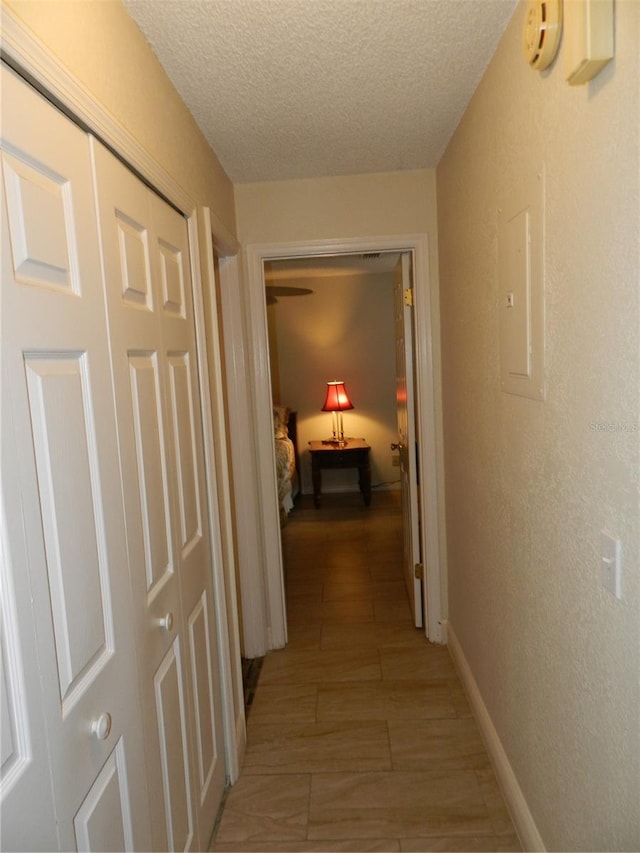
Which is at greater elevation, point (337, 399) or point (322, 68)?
point (322, 68)

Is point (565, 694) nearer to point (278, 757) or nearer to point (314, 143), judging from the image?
point (278, 757)

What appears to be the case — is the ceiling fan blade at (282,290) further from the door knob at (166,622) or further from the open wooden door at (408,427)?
the door knob at (166,622)

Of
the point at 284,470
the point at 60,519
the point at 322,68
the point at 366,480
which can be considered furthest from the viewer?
the point at 366,480

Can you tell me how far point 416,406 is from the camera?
276 cm

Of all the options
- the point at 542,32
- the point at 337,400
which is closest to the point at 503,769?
the point at 542,32

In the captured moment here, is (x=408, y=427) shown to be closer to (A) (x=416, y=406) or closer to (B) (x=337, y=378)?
(A) (x=416, y=406)

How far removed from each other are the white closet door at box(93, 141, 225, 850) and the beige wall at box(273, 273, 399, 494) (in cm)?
414

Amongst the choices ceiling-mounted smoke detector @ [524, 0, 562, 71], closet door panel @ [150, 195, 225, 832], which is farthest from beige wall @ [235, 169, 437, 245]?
ceiling-mounted smoke detector @ [524, 0, 562, 71]

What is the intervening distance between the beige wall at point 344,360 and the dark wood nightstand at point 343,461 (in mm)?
443

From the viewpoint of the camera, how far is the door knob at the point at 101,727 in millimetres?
939

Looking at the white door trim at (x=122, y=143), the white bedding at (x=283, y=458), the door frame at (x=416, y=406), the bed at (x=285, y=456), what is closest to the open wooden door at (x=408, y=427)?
the door frame at (x=416, y=406)

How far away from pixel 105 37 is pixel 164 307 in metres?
0.60

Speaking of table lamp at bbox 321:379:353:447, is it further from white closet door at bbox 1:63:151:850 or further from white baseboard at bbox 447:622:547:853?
white closet door at bbox 1:63:151:850

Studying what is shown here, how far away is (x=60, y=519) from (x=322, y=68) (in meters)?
A: 1.48
